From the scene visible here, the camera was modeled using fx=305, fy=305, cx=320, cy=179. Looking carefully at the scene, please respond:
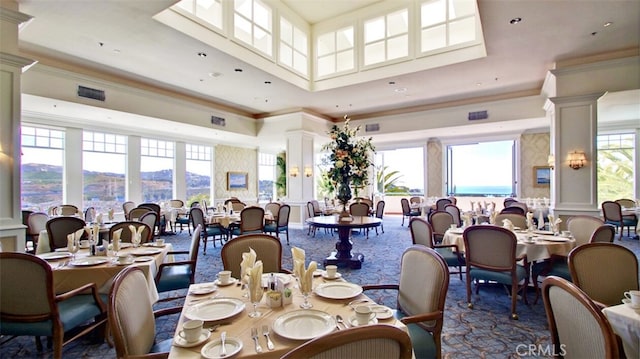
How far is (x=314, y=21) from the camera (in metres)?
7.64

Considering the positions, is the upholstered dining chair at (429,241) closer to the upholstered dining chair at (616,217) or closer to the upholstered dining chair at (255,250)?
the upholstered dining chair at (255,250)

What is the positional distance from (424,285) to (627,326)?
100 centimetres

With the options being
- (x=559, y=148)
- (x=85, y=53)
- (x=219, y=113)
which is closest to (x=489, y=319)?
(x=559, y=148)

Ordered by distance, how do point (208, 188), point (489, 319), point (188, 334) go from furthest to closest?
point (208, 188) → point (489, 319) → point (188, 334)

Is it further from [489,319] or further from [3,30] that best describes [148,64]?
[489,319]

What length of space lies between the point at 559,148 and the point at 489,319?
436 centimetres

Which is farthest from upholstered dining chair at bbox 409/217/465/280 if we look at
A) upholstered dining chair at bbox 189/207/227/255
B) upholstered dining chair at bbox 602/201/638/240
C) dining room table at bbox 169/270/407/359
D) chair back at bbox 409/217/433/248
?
upholstered dining chair at bbox 602/201/638/240

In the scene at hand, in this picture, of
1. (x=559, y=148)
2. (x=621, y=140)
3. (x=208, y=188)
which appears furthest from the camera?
(x=208, y=188)

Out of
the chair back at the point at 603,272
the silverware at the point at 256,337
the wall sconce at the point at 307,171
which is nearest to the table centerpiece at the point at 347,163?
the chair back at the point at 603,272

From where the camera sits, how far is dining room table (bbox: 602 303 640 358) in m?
1.56

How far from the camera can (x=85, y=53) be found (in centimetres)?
544

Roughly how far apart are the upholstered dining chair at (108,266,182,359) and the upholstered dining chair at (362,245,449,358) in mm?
1385

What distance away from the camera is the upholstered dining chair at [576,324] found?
50.1 inches

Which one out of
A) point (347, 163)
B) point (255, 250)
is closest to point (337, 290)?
point (255, 250)
